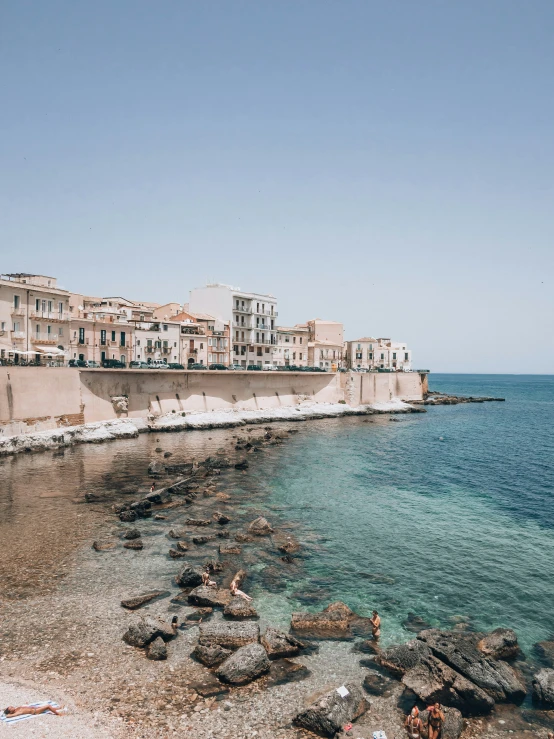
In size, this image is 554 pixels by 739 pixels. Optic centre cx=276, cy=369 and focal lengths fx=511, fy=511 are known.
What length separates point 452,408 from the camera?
11338 centimetres

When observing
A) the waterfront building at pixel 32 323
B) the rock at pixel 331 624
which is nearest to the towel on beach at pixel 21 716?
the rock at pixel 331 624

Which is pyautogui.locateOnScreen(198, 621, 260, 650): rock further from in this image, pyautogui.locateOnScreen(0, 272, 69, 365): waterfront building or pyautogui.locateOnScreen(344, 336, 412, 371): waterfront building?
pyautogui.locateOnScreen(344, 336, 412, 371): waterfront building

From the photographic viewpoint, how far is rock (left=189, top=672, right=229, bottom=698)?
49.6 feet

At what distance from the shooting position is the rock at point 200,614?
19.6 meters

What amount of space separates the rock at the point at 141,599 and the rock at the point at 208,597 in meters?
1.25

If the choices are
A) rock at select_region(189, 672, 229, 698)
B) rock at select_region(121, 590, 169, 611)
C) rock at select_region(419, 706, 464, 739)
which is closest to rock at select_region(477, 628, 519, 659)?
rock at select_region(419, 706, 464, 739)

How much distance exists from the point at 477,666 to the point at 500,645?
2.19 meters

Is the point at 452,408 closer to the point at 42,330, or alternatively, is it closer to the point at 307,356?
the point at 307,356

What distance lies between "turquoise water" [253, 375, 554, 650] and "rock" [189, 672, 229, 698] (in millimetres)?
5778

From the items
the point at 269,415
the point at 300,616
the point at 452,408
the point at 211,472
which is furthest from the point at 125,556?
the point at 452,408

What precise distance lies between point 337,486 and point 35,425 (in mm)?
31875

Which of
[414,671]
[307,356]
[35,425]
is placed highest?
[307,356]

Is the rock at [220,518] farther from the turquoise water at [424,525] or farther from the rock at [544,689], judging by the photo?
the rock at [544,689]

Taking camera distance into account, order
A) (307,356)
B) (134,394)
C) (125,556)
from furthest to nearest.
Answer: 1. (307,356)
2. (134,394)
3. (125,556)
